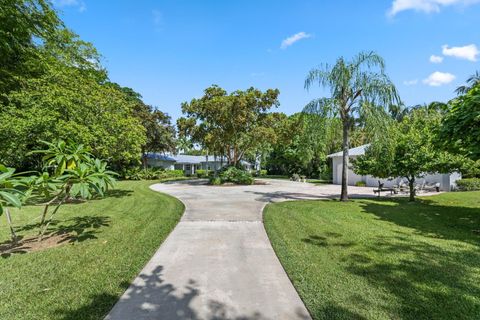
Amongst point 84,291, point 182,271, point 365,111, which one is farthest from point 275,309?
point 365,111

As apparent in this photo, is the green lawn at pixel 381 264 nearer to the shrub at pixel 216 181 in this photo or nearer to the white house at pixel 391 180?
the white house at pixel 391 180

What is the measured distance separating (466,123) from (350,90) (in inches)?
211

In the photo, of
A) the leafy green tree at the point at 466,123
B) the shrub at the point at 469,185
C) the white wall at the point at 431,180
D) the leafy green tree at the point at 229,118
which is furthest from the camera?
the leafy green tree at the point at 229,118

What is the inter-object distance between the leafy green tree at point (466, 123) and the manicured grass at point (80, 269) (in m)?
7.96

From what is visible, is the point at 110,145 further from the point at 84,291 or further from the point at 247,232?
the point at 84,291

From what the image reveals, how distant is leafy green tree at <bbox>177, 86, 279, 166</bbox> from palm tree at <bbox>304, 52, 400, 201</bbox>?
9299 millimetres

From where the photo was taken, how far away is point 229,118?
20672 mm

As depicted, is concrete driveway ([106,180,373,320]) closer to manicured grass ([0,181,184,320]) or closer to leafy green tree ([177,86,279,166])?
manicured grass ([0,181,184,320])

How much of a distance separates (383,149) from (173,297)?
10988mm

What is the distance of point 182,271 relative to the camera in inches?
158

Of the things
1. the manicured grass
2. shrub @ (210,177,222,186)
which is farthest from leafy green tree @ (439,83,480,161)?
shrub @ (210,177,222,186)

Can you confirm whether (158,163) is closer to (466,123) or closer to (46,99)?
(46,99)

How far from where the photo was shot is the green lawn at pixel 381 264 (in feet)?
9.73

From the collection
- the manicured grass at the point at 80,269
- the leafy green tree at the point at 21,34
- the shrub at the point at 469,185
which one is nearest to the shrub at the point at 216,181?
the leafy green tree at the point at 21,34
